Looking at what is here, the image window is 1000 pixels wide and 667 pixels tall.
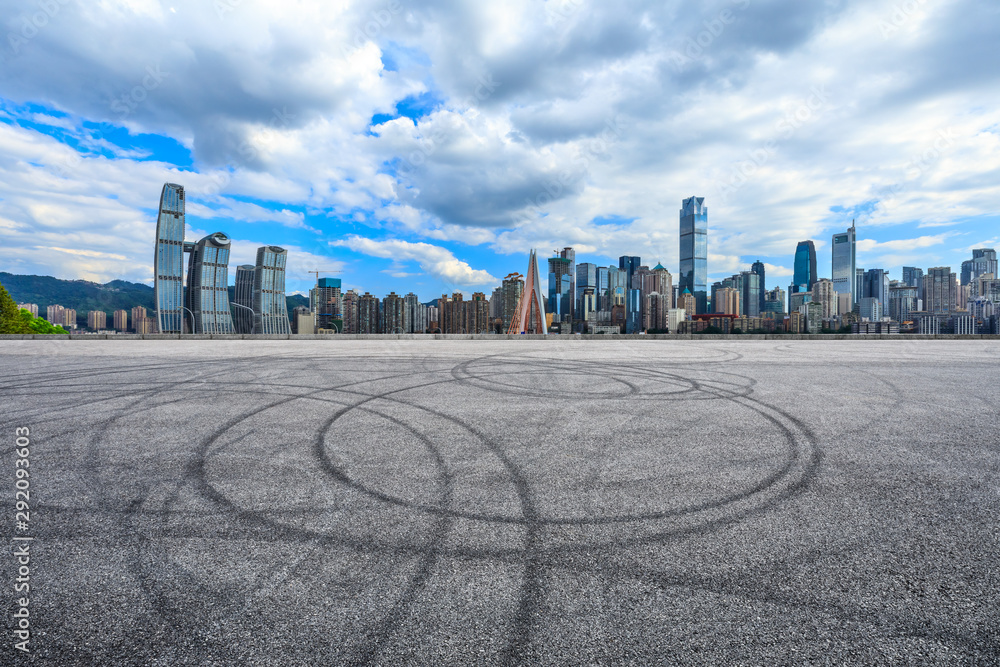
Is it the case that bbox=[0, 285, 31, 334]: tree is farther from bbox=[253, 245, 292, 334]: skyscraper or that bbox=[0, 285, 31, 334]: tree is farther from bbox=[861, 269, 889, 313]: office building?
bbox=[861, 269, 889, 313]: office building

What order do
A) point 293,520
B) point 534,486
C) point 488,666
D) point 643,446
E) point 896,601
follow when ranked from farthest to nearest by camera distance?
point 643,446 < point 534,486 < point 293,520 < point 896,601 < point 488,666

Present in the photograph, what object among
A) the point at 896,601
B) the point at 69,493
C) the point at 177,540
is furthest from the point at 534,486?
the point at 69,493

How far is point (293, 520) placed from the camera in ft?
11.0

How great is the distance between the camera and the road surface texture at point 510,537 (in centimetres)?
217

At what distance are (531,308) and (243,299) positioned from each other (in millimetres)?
82519

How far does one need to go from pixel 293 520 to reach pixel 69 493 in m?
2.11

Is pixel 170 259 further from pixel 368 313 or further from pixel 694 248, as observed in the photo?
pixel 694 248

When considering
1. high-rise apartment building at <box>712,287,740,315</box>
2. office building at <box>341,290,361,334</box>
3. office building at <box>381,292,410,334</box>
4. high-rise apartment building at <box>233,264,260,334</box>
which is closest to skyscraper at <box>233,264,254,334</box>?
high-rise apartment building at <box>233,264,260,334</box>

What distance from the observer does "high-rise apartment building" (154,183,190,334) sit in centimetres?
8731

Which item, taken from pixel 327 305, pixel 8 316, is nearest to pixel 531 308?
pixel 327 305

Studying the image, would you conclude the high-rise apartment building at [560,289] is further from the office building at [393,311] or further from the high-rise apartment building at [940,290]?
the high-rise apartment building at [940,290]

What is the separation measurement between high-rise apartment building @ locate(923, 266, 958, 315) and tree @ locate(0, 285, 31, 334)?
152 metres

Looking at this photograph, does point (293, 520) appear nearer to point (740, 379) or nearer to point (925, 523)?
point (925, 523)

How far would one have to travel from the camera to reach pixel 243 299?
11100cm
